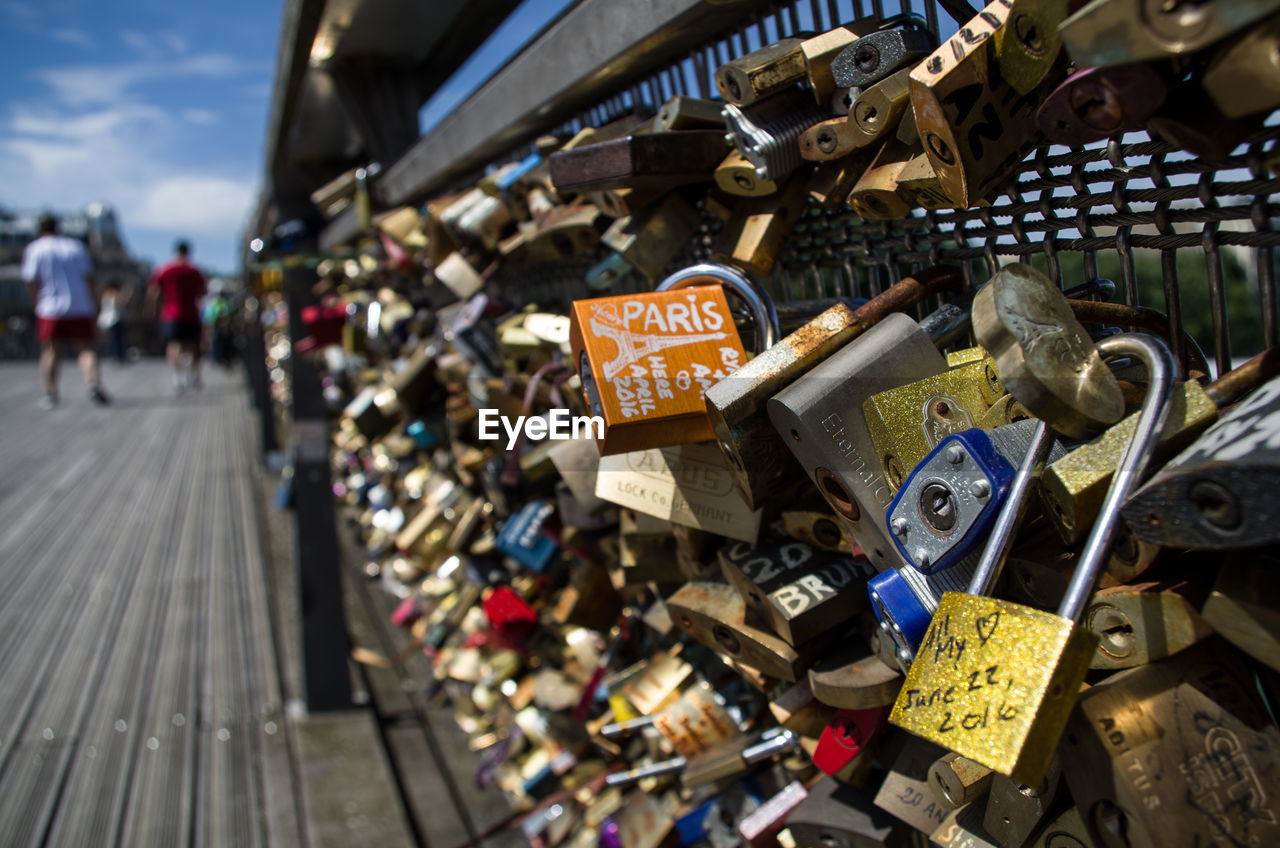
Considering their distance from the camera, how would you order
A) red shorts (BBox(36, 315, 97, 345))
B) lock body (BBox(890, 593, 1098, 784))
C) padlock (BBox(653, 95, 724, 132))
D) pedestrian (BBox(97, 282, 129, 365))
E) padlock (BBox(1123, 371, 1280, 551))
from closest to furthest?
padlock (BBox(1123, 371, 1280, 551)) → lock body (BBox(890, 593, 1098, 784)) → padlock (BBox(653, 95, 724, 132)) → red shorts (BBox(36, 315, 97, 345)) → pedestrian (BBox(97, 282, 129, 365))

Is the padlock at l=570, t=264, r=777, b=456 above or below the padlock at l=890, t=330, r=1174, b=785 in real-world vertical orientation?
above

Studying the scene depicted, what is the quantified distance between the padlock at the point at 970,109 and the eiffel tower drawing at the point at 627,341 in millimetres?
358

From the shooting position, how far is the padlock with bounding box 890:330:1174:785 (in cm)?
62

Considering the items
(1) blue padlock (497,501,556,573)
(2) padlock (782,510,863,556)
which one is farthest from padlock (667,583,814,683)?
(1) blue padlock (497,501,556,573)

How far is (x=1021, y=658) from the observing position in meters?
0.64

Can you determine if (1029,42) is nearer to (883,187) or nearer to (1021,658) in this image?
(883,187)

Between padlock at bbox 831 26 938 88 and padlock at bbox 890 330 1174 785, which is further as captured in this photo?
padlock at bbox 831 26 938 88

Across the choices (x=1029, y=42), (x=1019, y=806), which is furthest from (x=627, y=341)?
(x=1019, y=806)

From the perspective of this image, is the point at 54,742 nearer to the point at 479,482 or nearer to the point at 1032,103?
the point at 479,482

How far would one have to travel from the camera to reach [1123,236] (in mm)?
802

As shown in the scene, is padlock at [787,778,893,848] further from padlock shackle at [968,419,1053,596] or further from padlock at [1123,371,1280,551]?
padlock at [1123,371,1280,551]

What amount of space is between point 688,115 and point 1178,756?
91 centimetres

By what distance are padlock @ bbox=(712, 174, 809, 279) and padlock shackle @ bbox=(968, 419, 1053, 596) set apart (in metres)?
0.51

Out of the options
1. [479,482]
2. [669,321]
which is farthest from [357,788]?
[669,321]
